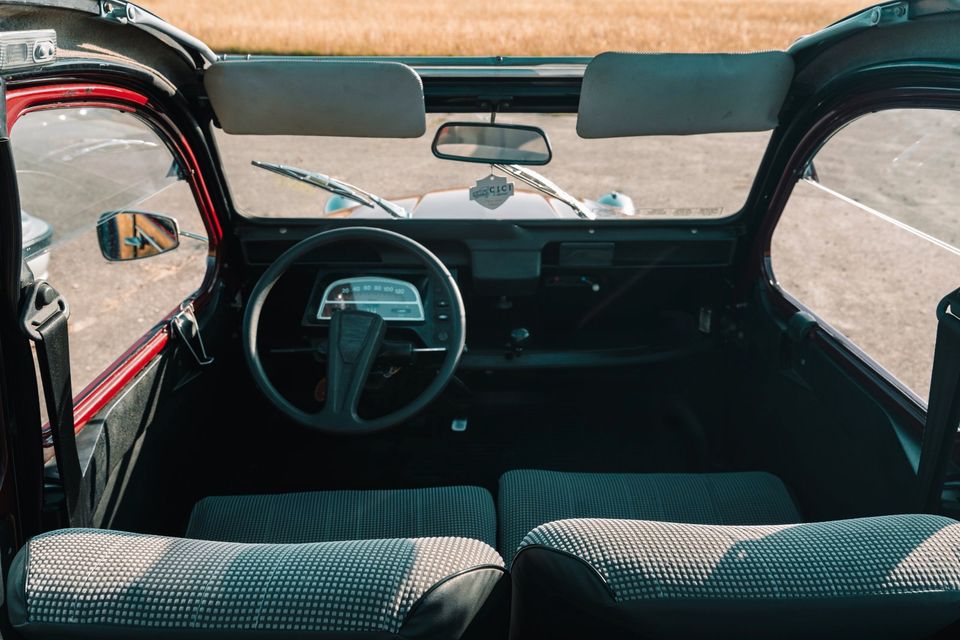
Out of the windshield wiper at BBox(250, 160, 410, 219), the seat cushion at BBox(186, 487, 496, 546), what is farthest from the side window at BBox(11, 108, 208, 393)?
the seat cushion at BBox(186, 487, 496, 546)

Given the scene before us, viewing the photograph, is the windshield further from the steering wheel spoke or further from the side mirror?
the steering wheel spoke

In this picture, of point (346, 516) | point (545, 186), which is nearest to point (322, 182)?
point (545, 186)

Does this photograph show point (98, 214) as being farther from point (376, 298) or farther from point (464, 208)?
point (464, 208)

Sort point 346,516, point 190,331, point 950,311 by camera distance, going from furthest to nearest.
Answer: point 190,331 < point 346,516 < point 950,311

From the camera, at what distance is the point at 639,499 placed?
2.34m

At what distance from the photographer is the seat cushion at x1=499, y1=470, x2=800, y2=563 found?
2.26m

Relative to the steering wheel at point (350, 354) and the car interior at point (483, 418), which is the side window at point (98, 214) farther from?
the steering wheel at point (350, 354)

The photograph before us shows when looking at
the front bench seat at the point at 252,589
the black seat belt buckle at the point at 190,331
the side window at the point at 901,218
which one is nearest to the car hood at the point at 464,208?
the black seat belt buckle at the point at 190,331

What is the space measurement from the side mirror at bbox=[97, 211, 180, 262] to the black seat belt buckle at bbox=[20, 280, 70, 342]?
805 mm

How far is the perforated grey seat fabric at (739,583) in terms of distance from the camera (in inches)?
42.4

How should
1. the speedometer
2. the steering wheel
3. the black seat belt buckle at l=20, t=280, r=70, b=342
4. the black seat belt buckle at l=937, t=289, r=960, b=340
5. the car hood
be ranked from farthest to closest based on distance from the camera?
the car hood
the speedometer
the steering wheel
the black seat belt buckle at l=937, t=289, r=960, b=340
the black seat belt buckle at l=20, t=280, r=70, b=342

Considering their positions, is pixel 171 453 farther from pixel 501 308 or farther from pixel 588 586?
pixel 588 586

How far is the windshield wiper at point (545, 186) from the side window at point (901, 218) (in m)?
0.83

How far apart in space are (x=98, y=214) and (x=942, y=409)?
3.42 meters
